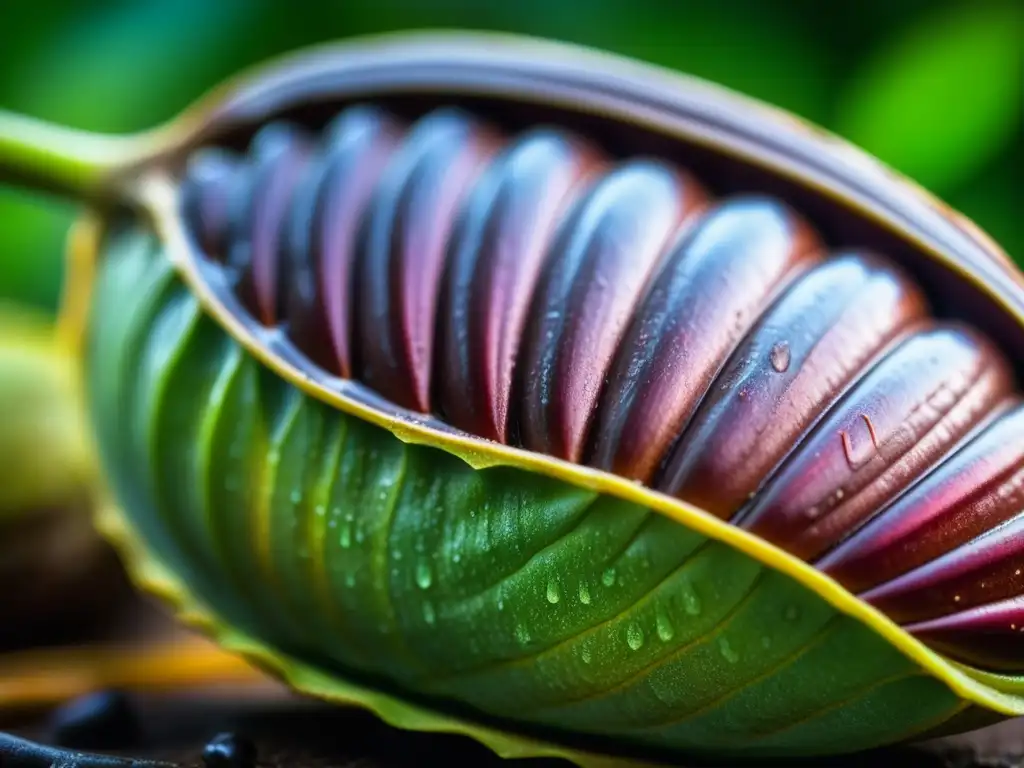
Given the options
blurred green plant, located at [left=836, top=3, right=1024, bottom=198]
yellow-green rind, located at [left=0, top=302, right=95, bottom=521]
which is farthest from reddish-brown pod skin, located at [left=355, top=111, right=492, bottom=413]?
blurred green plant, located at [left=836, top=3, right=1024, bottom=198]

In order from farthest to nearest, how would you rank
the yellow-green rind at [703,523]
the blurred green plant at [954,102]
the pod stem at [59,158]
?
1. the blurred green plant at [954,102]
2. the pod stem at [59,158]
3. the yellow-green rind at [703,523]

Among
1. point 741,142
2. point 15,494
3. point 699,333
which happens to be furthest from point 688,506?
point 15,494

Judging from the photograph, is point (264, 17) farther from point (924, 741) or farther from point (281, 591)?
point (924, 741)

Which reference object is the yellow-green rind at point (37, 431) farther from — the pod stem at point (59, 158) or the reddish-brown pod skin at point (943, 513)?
the reddish-brown pod skin at point (943, 513)

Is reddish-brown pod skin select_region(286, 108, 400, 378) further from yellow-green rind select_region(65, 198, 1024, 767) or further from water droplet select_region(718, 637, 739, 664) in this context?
water droplet select_region(718, 637, 739, 664)

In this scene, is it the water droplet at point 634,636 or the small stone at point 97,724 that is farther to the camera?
the small stone at point 97,724

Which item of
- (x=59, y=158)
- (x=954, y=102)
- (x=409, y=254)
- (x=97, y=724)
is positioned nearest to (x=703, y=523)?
(x=409, y=254)

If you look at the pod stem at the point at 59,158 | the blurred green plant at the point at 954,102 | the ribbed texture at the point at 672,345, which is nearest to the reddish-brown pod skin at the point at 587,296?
the ribbed texture at the point at 672,345
